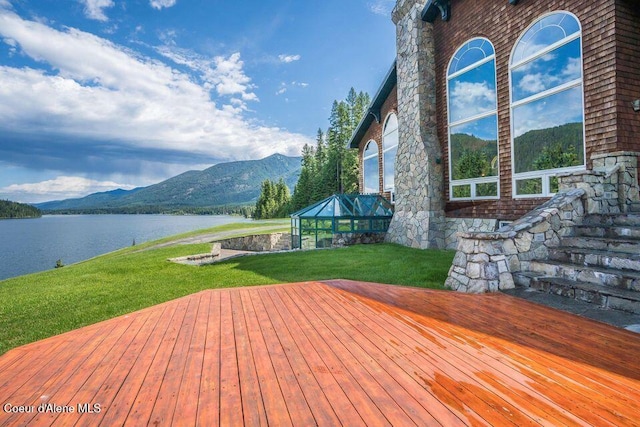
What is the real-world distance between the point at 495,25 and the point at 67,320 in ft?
34.1

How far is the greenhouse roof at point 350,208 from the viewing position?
37.8 feet

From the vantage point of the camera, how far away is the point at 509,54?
707 centimetres

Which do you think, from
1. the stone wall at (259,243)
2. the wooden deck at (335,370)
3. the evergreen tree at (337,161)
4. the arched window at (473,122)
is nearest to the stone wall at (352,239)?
the arched window at (473,122)

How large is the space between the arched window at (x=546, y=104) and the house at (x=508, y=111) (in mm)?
22

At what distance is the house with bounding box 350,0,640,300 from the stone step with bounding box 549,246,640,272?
0.82 metres

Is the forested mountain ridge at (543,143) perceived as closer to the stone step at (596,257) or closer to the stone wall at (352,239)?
the stone step at (596,257)

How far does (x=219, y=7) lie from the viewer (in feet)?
46.4

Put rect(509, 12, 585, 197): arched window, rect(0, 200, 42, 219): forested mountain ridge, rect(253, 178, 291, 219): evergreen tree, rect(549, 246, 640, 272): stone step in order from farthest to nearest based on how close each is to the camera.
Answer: rect(0, 200, 42, 219): forested mountain ridge, rect(253, 178, 291, 219): evergreen tree, rect(509, 12, 585, 197): arched window, rect(549, 246, 640, 272): stone step

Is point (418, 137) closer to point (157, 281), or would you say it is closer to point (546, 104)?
point (546, 104)

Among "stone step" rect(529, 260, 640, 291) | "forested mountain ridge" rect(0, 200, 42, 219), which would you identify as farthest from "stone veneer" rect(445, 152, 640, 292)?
"forested mountain ridge" rect(0, 200, 42, 219)

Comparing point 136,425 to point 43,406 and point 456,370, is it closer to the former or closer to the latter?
point 43,406

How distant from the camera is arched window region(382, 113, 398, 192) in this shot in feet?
39.1

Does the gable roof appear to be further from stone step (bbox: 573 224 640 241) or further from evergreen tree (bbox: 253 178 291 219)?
evergreen tree (bbox: 253 178 291 219)

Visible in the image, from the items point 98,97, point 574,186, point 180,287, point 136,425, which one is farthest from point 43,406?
point 98,97
